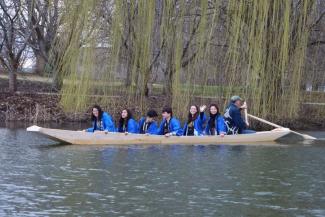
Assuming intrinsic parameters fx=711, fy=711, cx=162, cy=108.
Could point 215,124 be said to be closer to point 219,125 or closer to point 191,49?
point 219,125

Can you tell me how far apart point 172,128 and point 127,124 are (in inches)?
41.3

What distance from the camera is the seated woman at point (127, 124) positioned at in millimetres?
16145

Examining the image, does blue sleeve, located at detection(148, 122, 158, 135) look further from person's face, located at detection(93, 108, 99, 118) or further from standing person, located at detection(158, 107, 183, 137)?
person's face, located at detection(93, 108, 99, 118)

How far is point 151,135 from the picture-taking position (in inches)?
623

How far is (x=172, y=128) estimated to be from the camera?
16.3m

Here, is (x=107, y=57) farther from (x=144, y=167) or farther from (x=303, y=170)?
(x=303, y=170)

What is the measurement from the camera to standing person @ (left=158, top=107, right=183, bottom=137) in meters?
16.1

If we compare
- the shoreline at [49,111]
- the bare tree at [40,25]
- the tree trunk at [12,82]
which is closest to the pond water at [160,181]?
the shoreline at [49,111]

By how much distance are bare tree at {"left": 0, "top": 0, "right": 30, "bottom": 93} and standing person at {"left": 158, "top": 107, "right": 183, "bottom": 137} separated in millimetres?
13967

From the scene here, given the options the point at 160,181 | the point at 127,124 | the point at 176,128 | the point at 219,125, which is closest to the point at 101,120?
the point at 127,124

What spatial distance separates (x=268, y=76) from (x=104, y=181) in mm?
6124

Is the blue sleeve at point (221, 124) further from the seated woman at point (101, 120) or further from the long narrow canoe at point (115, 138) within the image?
the seated woman at point (101, 120)

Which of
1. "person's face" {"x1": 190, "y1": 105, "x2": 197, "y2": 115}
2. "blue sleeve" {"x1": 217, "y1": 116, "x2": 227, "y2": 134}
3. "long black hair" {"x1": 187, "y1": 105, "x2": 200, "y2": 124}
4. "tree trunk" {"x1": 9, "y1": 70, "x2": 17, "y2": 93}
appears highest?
"tree trunk" {"x1": 9, "y1": 70, "x2": 17, "y2": 93}

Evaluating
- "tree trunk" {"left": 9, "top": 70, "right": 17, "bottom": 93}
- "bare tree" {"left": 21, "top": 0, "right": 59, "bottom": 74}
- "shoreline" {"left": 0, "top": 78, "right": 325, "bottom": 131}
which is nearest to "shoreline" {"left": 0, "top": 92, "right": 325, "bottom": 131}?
"shoreline" {"left": 0, "top": 78, "right": 325, "bottom": 131}
